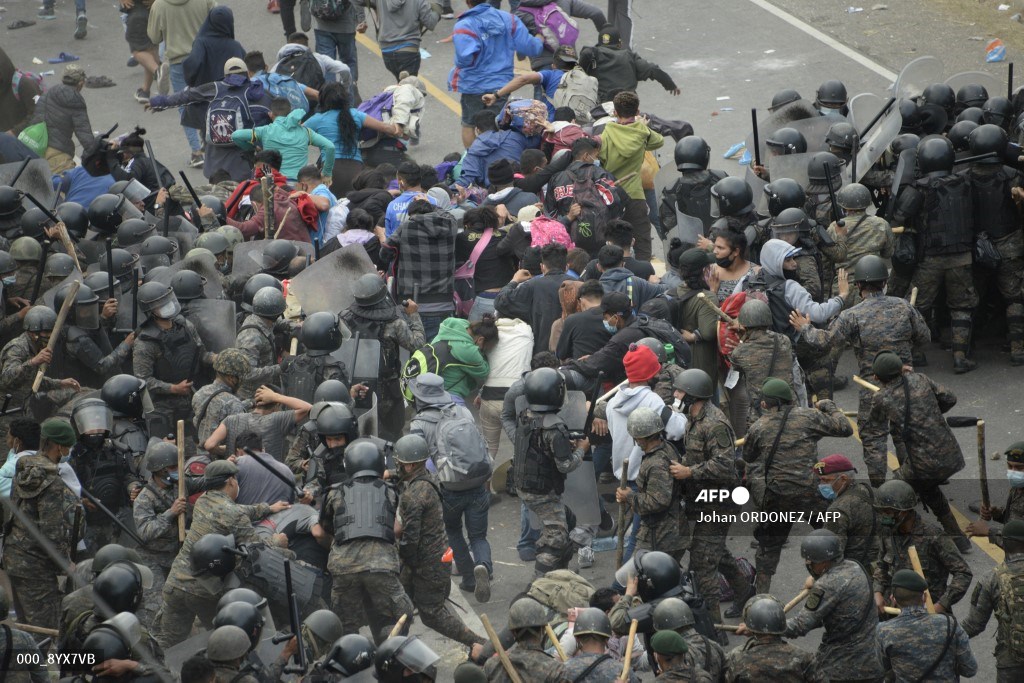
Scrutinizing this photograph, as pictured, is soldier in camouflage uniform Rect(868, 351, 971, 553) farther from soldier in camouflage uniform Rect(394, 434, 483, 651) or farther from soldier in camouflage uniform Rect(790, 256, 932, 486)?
soldier in camouflage uniform Rect(394, 434, 483, 651)

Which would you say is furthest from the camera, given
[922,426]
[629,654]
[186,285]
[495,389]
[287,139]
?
[287,139]

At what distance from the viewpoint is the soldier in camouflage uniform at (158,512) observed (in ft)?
28.5

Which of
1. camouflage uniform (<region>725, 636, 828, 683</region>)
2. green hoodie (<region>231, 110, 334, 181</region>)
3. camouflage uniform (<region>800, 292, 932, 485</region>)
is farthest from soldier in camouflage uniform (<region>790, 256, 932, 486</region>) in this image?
green hoodie (<region>231, 110, 334, 181</region>)

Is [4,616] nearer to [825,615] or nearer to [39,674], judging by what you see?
[39,674]

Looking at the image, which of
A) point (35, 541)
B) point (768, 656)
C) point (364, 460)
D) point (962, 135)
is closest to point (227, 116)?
point (35, 541)

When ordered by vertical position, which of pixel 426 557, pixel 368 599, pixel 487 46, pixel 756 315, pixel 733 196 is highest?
pixel 487 46

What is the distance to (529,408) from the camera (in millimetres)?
9352

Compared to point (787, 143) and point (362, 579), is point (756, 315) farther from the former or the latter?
point (362, 579)

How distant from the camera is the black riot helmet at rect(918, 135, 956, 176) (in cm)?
1112

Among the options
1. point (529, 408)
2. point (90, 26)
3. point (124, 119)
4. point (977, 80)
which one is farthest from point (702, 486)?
point (90, 26)

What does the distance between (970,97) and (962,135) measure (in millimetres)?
1443

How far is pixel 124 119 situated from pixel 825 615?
12.5m

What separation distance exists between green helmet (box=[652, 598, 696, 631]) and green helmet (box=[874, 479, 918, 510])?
1.76 m

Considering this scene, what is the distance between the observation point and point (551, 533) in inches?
368
